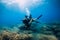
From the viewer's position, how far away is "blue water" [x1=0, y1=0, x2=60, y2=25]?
2.13 m

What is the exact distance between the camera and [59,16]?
2.15m

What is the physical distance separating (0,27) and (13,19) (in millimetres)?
227

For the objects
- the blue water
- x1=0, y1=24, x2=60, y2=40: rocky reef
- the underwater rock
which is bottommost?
the underwater rock

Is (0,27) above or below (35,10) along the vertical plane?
below

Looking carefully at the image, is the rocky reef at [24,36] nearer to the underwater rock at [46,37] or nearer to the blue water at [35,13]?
the underwater rock at [46,37]

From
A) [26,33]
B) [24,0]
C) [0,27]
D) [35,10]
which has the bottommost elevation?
[26,33]

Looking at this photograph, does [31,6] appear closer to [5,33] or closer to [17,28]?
[17,28]

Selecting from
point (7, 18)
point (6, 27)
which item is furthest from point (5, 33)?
point (7, 18)

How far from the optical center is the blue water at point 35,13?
2.13m

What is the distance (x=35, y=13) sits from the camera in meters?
2.13

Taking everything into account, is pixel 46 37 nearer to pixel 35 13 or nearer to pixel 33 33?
pixel 33 33

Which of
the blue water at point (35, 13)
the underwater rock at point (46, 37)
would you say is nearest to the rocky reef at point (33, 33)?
the underwater rock at point (46, 37)

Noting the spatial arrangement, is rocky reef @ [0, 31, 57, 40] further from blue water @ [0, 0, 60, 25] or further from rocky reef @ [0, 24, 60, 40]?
blue water @ [0, 0, 60, 25]

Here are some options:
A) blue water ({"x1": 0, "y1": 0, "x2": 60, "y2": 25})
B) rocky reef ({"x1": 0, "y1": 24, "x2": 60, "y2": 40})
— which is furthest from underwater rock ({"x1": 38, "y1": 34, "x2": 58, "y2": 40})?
blue water ({"x1": 0, "y1": 0, "x2": 60, "y2": 25})
